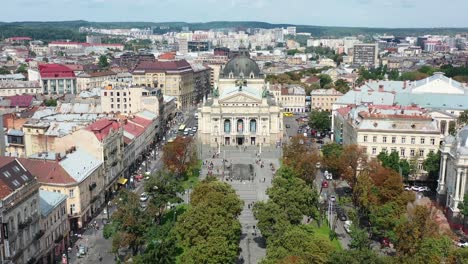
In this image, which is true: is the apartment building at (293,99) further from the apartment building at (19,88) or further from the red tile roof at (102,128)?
the red tile roof at (102,128)

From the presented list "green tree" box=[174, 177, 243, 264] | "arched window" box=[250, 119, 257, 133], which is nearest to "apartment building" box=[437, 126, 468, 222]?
"green tree" box=[174, 177, 243, 264]

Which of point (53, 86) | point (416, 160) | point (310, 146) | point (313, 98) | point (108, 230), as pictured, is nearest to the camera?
point (108, 230)

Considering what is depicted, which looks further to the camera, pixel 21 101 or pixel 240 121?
pixel 21 101

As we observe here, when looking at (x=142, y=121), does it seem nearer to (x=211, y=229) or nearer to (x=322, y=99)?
(x=211, y=229)

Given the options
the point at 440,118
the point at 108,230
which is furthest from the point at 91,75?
the point at 108,230

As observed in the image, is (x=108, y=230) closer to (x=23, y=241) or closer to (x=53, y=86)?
(x=23, y=241)

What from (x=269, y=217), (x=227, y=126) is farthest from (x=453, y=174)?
(x=227, y=126)
